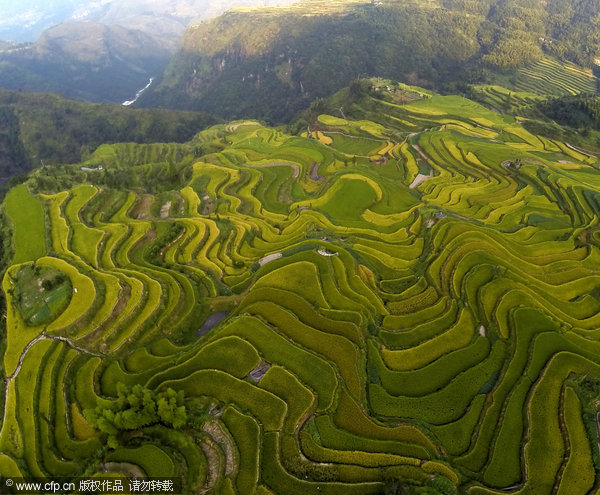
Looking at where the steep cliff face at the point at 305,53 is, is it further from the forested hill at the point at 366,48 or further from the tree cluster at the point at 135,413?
the tree cluster at the point at 135,413

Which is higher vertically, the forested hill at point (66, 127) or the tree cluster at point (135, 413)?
the tree cluster at point (135, 413)

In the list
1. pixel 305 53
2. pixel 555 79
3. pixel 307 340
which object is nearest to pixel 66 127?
pixel 305 53

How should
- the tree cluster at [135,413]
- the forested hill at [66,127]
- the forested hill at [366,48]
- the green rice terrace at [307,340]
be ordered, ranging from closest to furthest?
the tree cluster at [135,413] < the green rice terrace at [307,340] < the forested hill at [66,127] < the forested hill at [366,48]

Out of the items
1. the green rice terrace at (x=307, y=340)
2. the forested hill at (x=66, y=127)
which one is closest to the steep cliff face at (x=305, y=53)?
the forested hill at (x=66, y=127)

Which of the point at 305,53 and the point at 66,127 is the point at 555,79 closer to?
the point at 305,53

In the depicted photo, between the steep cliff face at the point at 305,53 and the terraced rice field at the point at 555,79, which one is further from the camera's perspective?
the steep cliff face at the point at 305,53
